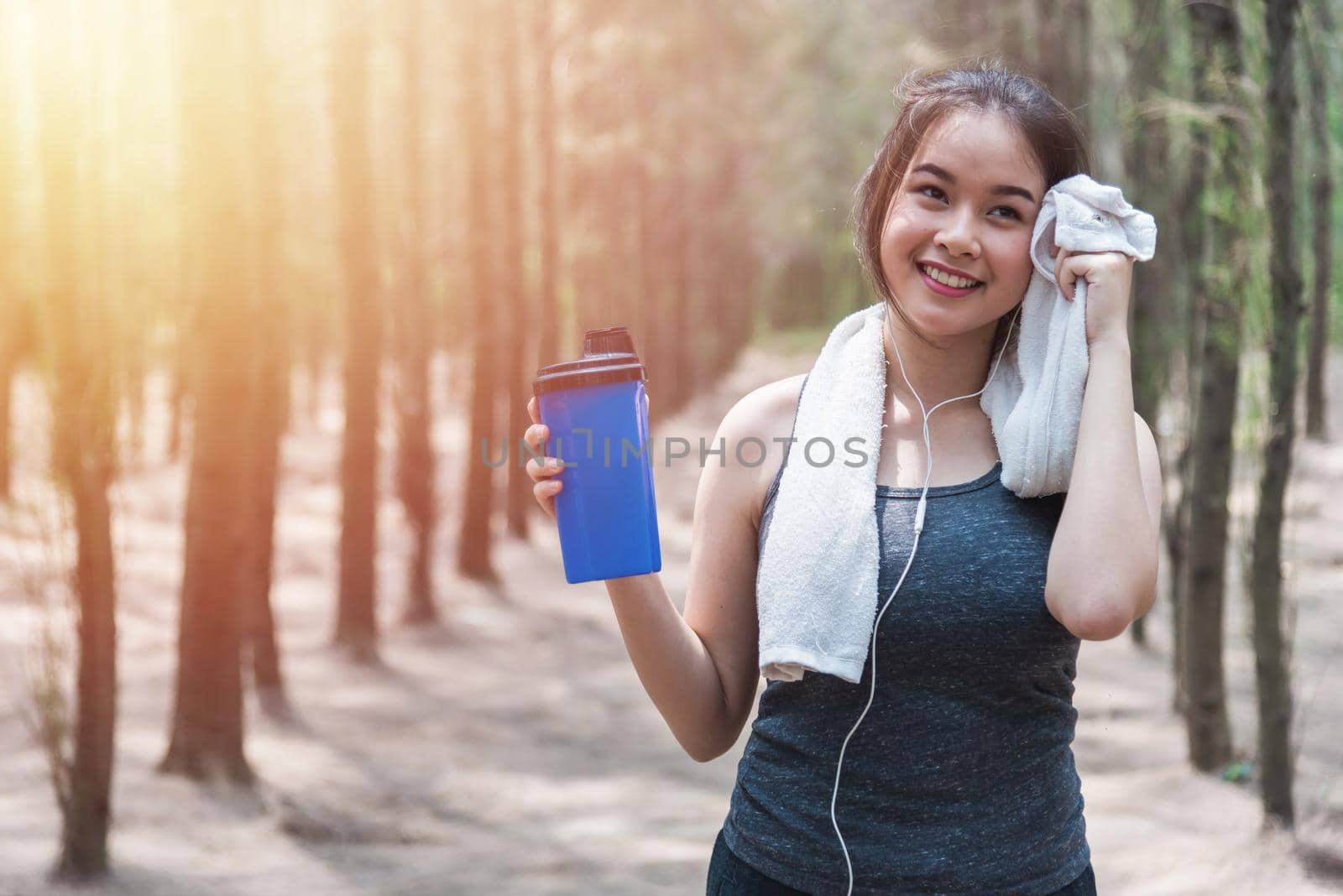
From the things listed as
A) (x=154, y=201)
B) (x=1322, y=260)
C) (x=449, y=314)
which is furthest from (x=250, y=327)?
(x=449, y=314)

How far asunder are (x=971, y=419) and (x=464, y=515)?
11810 mm

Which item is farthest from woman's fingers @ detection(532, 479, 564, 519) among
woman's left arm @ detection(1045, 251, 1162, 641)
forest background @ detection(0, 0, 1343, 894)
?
forest background @ detection(0, 0, 1343, 894)

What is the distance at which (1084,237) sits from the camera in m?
1.79

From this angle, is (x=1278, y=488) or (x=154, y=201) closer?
(x=1278, y=488)

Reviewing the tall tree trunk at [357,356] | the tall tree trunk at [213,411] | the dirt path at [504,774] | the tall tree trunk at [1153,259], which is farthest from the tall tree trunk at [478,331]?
the tall tree trunk at [1153,259]

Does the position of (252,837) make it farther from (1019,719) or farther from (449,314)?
(449,314)

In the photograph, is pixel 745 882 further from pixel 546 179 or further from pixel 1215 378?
pixel 546 179

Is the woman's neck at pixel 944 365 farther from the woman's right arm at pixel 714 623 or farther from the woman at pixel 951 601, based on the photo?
the woman's right arm at pixel 714 623

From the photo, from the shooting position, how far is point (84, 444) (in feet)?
17.8

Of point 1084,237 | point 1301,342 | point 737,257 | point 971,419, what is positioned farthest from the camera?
point 737,257

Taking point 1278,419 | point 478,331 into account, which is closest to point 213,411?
point 1278,419

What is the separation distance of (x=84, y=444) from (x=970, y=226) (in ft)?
14.8

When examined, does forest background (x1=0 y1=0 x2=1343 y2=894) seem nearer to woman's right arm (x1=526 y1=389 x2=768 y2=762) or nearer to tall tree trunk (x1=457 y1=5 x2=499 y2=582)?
tall tree trunk (x1=457 y1=5 x2=499 y2=582)

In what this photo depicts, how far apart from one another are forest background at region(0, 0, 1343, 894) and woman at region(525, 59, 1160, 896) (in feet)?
1.88
